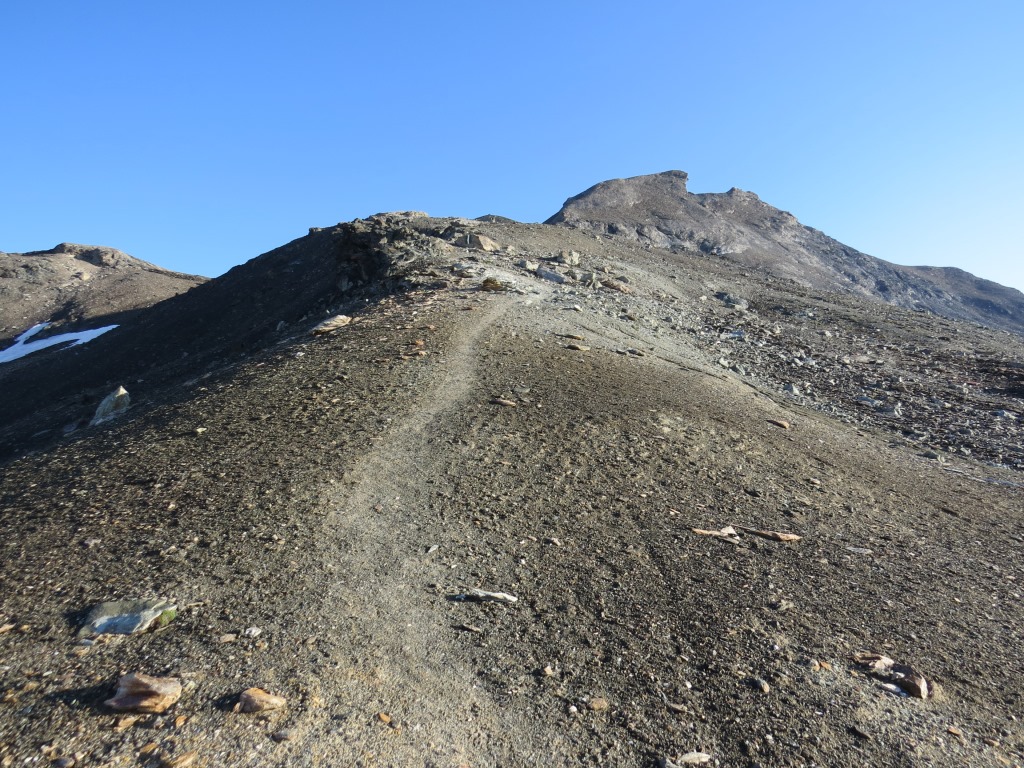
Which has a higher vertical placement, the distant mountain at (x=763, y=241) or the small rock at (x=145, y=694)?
the distant mountain at (x=763, y=241)

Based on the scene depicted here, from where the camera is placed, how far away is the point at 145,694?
4.25 m

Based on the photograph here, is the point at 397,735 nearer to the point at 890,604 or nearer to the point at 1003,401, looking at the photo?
the point at 890,604

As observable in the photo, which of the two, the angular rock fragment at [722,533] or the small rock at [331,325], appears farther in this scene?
the small rock at [331,325]

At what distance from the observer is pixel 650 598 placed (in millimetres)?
6047

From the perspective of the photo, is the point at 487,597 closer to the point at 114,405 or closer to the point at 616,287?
the point at 114,405

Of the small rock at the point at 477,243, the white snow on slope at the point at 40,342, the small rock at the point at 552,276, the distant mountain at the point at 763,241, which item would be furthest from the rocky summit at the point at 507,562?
the distant mountain at the point at 763,241

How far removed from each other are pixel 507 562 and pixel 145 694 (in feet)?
10.6

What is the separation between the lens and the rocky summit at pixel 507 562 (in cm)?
437

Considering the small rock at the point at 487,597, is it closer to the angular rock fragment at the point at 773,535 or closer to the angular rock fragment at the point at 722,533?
the angular rock fragment at the point at 722,533

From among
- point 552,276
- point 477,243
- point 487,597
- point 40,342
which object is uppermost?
point 477,243

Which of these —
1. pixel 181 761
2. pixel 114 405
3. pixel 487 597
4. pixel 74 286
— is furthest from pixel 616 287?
pixel 74 286

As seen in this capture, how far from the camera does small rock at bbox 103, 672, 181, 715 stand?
416 cm

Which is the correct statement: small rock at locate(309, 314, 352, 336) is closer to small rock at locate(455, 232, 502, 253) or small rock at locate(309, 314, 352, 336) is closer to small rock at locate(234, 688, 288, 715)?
small rock at locate(455, 232, 502, 253)

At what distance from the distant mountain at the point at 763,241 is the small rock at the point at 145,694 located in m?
42.0
